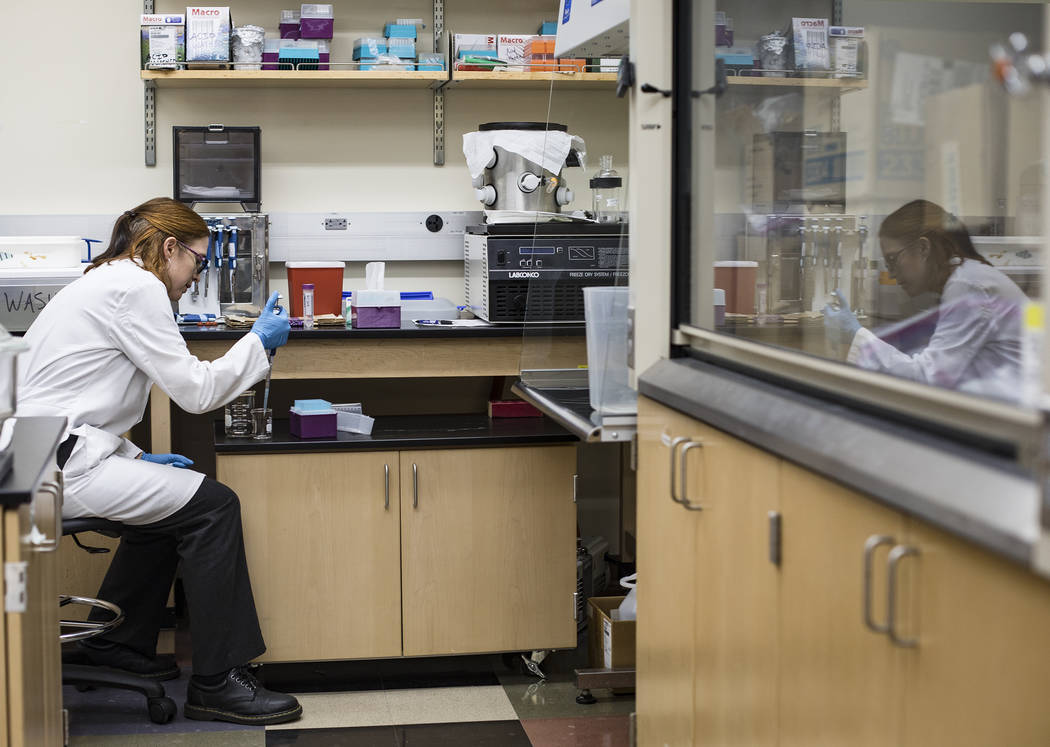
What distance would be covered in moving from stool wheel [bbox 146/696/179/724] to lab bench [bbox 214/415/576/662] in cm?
27

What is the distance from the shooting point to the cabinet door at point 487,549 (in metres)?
3.05

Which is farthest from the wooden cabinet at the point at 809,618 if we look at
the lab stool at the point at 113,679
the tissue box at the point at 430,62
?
the tissue box at the point at 430,62

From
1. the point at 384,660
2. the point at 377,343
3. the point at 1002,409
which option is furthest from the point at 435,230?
the point at 1002,409

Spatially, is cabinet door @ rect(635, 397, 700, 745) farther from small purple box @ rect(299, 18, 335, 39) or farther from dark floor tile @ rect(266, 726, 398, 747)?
small purple box @ rect(299, 18, 335, 39)

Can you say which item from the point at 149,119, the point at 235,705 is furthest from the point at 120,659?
the point at 149,119

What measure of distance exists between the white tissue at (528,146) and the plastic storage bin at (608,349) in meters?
0.98

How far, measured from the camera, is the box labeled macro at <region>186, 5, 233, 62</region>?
3.45 meters

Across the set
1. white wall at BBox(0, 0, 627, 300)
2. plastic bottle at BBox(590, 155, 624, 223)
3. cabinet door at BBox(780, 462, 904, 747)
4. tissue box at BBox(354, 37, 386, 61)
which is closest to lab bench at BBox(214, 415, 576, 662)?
plastic bottle at BBox(590, 155, 624, 223)

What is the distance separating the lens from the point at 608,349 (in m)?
2.41

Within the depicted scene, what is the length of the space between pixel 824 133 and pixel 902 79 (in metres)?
0.27

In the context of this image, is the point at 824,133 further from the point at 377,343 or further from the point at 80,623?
the point at 80,623

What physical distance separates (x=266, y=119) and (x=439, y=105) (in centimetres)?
58

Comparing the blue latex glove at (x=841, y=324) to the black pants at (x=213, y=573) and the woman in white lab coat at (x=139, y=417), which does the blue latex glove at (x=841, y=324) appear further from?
the black pants at (x=213, y=573)

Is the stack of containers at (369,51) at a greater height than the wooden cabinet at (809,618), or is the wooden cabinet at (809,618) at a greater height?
the stack of containers at (369,51)
